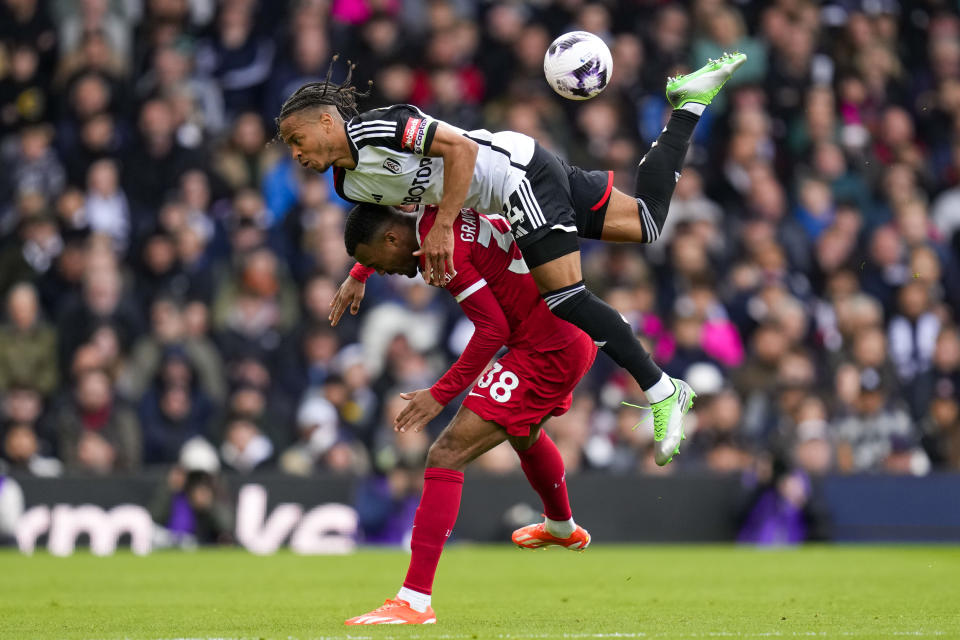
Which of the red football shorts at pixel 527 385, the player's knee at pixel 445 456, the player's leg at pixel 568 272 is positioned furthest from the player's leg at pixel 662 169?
the player's knee at pixel 445 456

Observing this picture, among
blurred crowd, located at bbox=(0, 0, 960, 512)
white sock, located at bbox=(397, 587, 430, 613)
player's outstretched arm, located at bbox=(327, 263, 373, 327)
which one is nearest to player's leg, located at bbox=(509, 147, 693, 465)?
player's outstretched arm, located at bbox=(327, 263, 373, 327)

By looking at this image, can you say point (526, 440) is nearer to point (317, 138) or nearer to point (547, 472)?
point (547, 472)

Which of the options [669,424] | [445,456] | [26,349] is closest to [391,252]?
[445,456]

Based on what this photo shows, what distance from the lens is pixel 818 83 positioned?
1808 cm

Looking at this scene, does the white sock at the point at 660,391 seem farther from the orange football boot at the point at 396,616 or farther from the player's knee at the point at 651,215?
the orange football boot at the point at 396,616

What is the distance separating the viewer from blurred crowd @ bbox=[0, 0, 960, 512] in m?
14.3

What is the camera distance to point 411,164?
756 cm

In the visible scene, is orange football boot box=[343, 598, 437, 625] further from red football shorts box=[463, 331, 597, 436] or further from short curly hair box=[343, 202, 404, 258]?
short curly hair box=[343, 202, 404, 258]

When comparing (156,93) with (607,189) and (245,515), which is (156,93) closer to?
(245,515)

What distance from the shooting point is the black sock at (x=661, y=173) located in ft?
26.5

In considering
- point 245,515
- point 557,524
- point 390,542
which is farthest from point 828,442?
point 557,524

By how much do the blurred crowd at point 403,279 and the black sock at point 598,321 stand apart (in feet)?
21.1

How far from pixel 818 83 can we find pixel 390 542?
801cm

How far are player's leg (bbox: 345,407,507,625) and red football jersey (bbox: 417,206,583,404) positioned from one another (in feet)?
0.71
